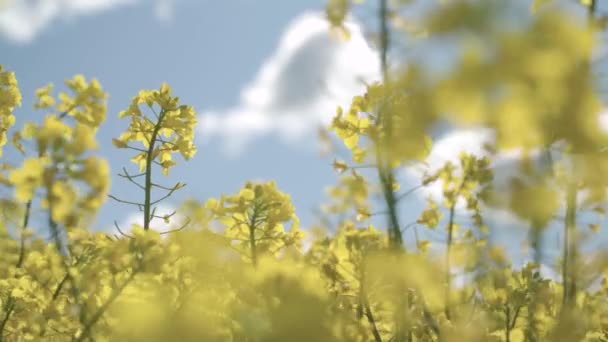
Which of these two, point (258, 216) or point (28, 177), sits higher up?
point (258, 216)

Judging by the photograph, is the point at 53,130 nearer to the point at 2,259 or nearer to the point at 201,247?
the point at 201,247

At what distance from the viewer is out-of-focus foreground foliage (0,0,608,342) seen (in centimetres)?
71

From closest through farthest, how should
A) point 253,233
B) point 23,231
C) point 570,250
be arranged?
point 570,250, point 253,233, point 23,231

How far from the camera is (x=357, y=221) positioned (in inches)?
123

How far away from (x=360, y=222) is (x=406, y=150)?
2315mm

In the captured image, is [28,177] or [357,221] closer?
[28,177]

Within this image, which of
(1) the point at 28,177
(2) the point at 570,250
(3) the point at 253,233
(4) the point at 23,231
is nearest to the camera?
(1) the point at 28,177

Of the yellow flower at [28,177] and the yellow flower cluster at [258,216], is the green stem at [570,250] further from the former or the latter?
the yellow flower at [28,177]

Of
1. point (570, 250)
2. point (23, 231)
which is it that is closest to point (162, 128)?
point (23, 231)

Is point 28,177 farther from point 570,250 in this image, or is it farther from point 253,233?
point 570,250

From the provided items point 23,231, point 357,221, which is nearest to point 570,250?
point 357,221

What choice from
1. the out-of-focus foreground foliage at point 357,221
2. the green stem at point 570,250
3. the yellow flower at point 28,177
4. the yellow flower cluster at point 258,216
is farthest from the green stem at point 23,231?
the green stem at point 570,250

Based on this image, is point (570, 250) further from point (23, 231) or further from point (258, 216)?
point (23, 231)

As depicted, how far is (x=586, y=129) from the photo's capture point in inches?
29.6
